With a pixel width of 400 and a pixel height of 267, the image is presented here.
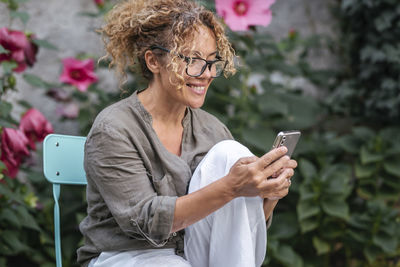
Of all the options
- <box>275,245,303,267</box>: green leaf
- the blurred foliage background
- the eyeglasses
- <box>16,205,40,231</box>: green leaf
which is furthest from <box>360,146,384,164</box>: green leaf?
<box>16,205,40,231</box>: green leaf

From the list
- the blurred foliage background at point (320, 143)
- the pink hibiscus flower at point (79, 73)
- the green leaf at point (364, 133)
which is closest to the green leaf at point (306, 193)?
the blurred foliage background at point (320, 143)

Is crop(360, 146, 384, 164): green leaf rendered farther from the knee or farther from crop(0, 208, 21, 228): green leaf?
crop(0, 208, 21, 228): green leaf

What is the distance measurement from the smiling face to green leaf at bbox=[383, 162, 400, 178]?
154 cm

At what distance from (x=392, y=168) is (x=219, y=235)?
5.06 ft

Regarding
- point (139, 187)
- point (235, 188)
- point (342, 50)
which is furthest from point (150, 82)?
point (342, 50)

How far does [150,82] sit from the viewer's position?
165cm

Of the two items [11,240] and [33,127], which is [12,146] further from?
[11,240]

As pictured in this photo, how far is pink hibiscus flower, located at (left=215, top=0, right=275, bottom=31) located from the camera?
2207 millimetres

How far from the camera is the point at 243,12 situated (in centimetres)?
227

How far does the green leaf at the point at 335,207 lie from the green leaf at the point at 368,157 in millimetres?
289

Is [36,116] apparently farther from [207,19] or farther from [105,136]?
[207,19]

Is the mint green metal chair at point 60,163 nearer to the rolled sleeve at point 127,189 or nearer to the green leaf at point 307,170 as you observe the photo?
the rolled sleeve at point 127,189

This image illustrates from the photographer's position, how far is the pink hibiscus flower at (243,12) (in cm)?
221

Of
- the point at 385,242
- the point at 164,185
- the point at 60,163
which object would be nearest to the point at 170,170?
the point at 164,185
